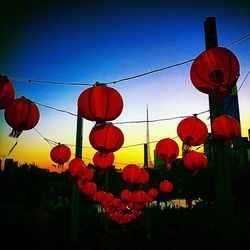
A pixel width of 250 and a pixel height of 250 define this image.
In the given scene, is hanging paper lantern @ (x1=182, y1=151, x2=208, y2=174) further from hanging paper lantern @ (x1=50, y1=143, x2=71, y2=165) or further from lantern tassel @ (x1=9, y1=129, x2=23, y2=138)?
lantern tassel @ (x1=9, y1=129, x2=23, y2=138)

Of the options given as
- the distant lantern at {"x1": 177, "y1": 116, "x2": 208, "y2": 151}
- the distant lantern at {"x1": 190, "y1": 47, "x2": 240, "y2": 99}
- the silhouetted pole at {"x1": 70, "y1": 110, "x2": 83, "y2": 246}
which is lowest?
the silhouetted pole at {"x1": 70, "y1": 110, "x2": 83, "y2": 246}

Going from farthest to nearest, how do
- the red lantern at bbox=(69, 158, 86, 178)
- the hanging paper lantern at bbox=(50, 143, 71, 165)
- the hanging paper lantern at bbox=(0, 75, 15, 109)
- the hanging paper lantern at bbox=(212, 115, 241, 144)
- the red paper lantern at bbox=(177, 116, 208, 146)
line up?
the red lantern at bbox=(69, 158, 86, 178) < the hanging paper lantern at bbox=(50, 143, 71, 165) < the red paper lantern at bbox=(177, 116, 208, 146) < the hanging paper lantern at bbox=(212, 115, 241, 144) < the hanging paper lantern at bbox=(0, 75, 15, 109)

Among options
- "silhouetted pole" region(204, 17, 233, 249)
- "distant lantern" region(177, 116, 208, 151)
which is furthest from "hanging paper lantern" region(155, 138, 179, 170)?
"silhouetted pole" region(204, 17, 233, 249)

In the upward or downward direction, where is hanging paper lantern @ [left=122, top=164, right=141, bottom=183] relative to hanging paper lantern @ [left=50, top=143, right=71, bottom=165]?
downward

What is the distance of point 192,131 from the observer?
5254 mm

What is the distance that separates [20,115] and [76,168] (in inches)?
162

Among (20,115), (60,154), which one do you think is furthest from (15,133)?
(60,154)

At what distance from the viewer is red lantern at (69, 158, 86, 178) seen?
8.02 meters

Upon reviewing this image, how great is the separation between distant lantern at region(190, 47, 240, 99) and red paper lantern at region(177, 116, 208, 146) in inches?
69.9

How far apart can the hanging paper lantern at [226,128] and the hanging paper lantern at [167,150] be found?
62.9 inches

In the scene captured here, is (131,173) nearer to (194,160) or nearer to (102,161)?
(102,161)

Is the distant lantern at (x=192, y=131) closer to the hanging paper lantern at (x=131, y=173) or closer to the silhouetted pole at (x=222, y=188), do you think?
the silhouetted pole at (x=222, y=188)

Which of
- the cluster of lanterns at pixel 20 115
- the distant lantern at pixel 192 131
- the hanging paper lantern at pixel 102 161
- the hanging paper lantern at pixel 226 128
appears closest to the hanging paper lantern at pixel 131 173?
the hanging paper lantern at pixel 102 161

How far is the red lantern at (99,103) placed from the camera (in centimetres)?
379
